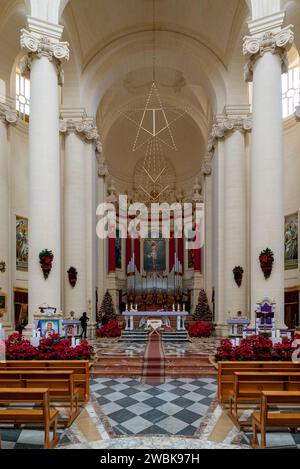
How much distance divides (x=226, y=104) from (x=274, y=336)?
1147 cm

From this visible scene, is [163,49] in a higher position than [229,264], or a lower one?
higher

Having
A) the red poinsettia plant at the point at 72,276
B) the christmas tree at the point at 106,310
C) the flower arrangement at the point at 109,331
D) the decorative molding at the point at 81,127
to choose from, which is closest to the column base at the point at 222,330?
the flower arrangement at the point at 109,331

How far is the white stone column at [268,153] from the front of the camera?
37.0ft

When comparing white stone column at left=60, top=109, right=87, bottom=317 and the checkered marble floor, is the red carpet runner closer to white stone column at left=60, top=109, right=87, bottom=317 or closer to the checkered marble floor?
the checkered marble floor

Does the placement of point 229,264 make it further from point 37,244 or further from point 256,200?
point 37,244

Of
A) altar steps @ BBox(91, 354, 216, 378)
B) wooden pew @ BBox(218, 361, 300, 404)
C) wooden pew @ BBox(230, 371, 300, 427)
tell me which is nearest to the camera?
wooden pew @ BBox(230, 371, 300, 427)

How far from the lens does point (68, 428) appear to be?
18.0 feet

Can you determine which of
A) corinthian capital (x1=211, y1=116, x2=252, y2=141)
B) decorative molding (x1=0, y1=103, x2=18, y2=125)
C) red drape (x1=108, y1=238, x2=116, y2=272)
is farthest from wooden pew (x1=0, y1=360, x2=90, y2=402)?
red drape (x1=108, y1=238, x2=116, y2=272)

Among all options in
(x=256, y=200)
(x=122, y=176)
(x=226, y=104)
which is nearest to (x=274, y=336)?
(x=256, y=200)

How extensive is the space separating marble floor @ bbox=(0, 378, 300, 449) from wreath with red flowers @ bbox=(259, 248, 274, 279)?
14.9 feet

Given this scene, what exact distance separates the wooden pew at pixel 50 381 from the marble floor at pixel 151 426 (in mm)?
400

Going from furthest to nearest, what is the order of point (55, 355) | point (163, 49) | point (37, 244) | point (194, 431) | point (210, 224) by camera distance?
point (210, 224) → point (163, 49) → point (37, 244) → point (55, 355) → point (194, 431)

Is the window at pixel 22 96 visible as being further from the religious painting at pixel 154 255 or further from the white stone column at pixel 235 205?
the religious painting at pixel 154 255

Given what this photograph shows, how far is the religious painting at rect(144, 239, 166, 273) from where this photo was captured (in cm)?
2814
